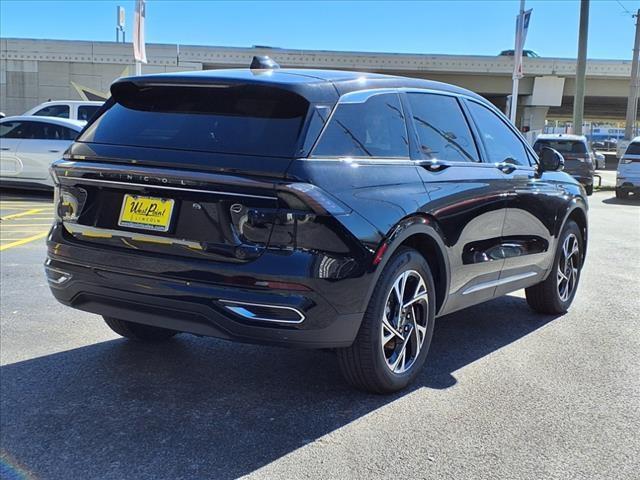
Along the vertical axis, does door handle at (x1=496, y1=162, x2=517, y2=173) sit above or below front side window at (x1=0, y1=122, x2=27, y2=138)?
below

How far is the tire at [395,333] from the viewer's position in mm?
3604

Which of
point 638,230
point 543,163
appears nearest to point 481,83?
point 638,230

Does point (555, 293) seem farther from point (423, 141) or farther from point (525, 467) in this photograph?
point (525, 467)

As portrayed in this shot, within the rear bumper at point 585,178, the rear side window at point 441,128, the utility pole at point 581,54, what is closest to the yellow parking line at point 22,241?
the rear side window at point 441,128

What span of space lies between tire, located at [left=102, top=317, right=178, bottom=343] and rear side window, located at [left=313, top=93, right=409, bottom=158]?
1.90 m

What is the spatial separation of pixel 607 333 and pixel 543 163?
148 cm

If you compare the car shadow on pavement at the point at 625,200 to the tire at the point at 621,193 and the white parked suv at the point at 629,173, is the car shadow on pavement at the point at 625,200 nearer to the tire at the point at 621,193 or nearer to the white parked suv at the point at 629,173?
the tire at the point at 621,193

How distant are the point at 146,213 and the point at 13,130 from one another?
38.8 ft

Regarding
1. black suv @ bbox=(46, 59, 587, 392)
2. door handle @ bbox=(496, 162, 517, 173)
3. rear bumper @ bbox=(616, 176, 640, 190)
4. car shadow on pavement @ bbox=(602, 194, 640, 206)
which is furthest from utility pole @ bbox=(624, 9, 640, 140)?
black suv @ bbox=(46, 59, 587, 392)

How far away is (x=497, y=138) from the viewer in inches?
205

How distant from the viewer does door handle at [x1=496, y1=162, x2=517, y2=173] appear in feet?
16.3

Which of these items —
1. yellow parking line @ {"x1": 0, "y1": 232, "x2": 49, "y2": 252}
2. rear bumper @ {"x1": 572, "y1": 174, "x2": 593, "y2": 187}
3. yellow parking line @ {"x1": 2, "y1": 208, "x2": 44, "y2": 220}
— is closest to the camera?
yellow parking line @ {"x1": 0, "y1": 232, "x2": 49, "y2": 252}

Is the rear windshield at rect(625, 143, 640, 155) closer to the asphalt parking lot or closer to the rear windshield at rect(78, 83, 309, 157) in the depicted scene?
the asphalt parking lot

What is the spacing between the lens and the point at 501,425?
3572 mm
